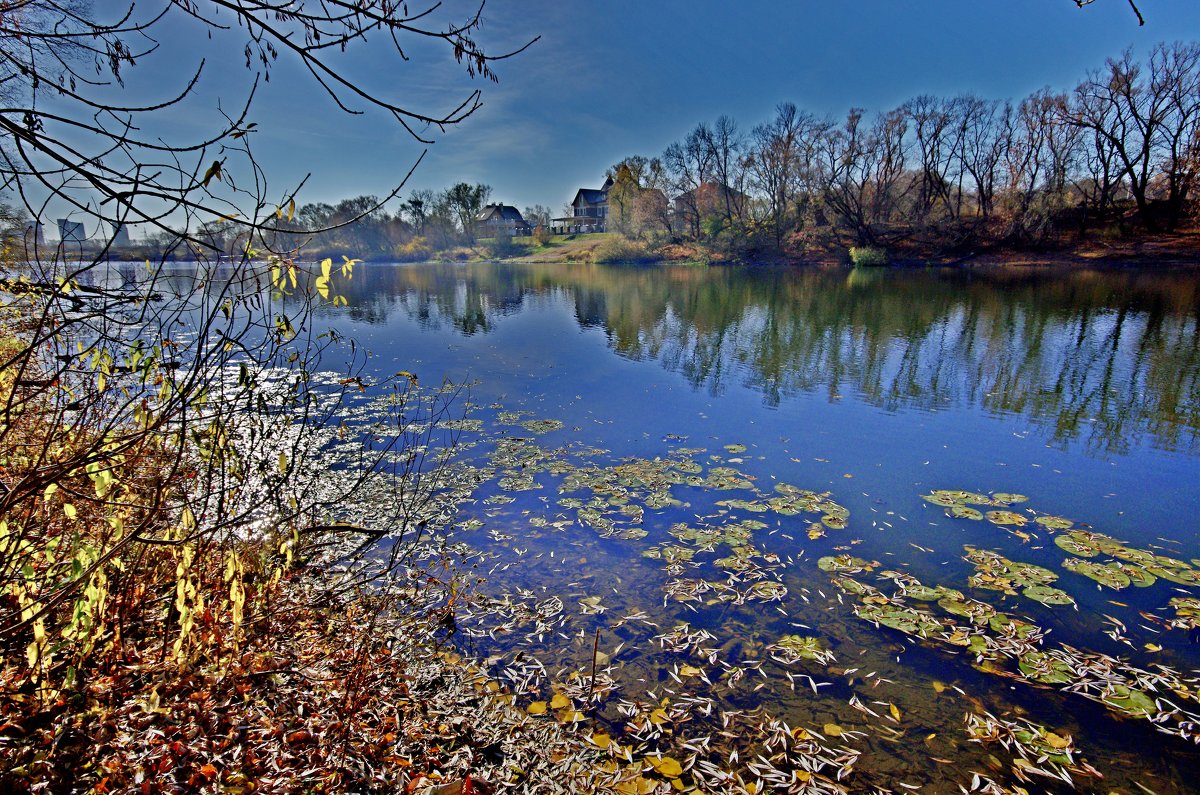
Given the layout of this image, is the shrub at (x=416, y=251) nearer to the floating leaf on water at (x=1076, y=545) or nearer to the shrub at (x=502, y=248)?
the shrub at (x=502, y=248)

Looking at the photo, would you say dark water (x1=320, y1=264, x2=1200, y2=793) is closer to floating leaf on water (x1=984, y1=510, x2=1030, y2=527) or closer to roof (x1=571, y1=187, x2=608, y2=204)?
floating leaf on water (x1=984, y1=510, x2=1030, y2=527)

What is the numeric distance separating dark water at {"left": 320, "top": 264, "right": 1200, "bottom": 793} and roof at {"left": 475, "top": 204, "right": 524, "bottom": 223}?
96.3 m

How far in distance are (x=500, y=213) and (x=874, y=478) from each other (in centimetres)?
11466

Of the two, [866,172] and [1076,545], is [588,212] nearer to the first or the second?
[866,172]

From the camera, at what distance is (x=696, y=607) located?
5.24 meters

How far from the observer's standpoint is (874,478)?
805cm

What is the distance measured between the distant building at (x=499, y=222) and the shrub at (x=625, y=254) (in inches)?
1661

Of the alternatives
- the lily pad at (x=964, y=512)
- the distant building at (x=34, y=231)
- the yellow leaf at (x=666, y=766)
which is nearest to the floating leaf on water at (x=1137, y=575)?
the lily pad at (x=964, y=512)

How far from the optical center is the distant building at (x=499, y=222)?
109 meters

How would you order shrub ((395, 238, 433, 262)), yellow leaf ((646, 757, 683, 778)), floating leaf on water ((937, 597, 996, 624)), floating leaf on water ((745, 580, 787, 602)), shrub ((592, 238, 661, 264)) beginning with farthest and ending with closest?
shrub ((395, 238, 433, 262)), shrub ((592, 238, 661, 264)), floating leaf on water ((745, 580, 787, 602)), floating leaf on water ((937, 597, 996, 624)), yellow leaf ((646, 757, 683, 778))

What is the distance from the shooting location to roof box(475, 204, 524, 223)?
368 ft

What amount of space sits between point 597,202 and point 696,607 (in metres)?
→ 110

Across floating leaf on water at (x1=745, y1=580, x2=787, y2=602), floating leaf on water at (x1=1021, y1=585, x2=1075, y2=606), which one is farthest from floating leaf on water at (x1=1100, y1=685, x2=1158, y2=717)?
floating leaf on water at (x1=745, y1=580, x2=787, y2=602)

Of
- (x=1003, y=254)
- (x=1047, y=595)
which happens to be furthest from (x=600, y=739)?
(x=1003, y=254)
